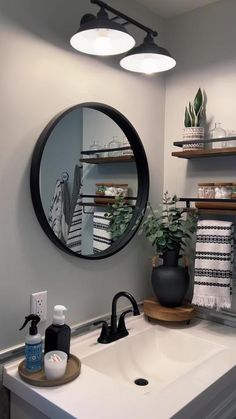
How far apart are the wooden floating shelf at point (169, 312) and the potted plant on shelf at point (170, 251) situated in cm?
3

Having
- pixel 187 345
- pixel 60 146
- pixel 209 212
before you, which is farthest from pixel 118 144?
pixel 187 345

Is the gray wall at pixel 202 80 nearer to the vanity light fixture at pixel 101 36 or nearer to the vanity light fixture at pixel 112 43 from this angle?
the vanity light fixture at pixel 112 43

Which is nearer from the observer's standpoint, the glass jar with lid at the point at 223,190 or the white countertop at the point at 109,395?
the white countertop at the point at 109,395

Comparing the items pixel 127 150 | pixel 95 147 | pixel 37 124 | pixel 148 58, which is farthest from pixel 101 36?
pixel 127 150

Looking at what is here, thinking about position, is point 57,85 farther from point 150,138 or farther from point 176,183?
point 176,183

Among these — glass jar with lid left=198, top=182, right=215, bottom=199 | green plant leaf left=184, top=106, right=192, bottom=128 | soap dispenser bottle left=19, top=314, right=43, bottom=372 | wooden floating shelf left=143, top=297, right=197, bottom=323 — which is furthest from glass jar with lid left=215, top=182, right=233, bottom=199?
soap dispenser bottle left=19, top=314, right=43, bottom=372

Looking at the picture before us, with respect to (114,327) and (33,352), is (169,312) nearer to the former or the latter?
(114,327)

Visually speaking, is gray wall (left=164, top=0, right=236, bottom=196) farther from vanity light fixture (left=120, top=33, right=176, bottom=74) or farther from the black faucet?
the black faucet

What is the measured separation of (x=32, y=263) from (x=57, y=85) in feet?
2.27

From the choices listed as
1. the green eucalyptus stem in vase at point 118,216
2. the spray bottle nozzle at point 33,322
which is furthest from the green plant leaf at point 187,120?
the spray bottle nozzle at point 33,322

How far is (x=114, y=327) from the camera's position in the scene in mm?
1530

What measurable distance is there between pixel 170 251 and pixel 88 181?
20.1 inches

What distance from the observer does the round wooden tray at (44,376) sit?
44.8 inches

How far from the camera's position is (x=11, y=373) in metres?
1.23
